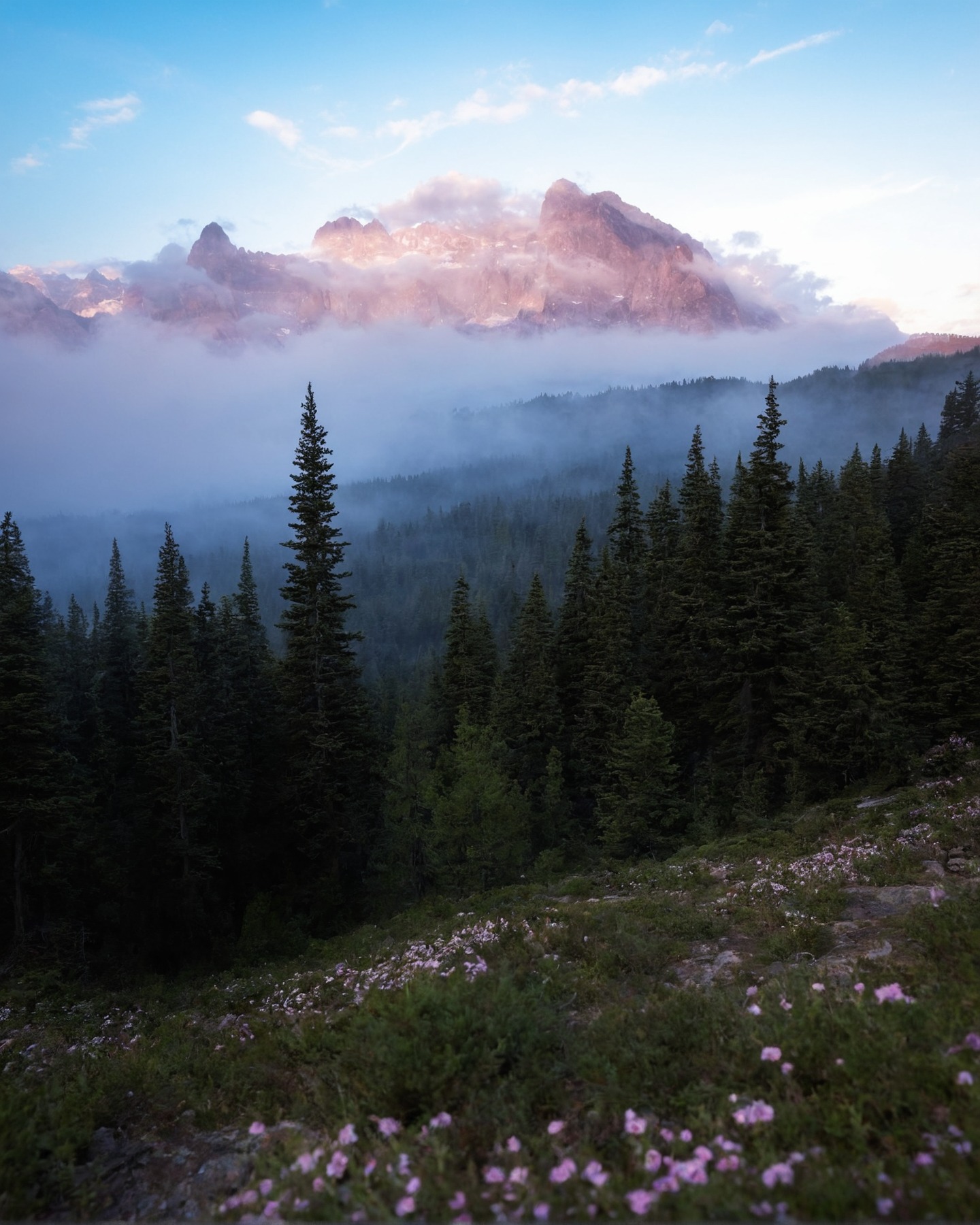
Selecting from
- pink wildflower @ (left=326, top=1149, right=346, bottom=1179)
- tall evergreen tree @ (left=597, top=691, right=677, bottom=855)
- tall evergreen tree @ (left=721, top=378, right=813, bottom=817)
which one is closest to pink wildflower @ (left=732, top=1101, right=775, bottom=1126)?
pink wildflower @ (left=326, top=1149, right=346, bottom=1179)

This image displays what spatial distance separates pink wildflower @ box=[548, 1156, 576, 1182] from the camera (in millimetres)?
3268

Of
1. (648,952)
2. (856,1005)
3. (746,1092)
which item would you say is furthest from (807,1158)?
(648,952)

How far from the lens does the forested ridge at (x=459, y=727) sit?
2253 centimetres

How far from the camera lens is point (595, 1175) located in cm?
319

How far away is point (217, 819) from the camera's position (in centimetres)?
3234

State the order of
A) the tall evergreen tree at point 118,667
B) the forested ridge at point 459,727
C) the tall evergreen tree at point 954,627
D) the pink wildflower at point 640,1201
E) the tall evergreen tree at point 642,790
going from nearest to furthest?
the pink wildflower at point 640,1201 < the tall evergreen tree at point 954,627 < the forested ridge at point 459,727 < the tall evergreen tree at point 642,790 < the tall evergreen tree at point 118,667

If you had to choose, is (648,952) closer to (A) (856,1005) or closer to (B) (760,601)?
(A) (856,1005)

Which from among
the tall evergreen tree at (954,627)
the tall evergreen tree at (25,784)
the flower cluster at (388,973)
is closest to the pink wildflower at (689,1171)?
the flower cluster at (388,973)

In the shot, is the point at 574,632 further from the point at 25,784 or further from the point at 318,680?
the point at 25,784

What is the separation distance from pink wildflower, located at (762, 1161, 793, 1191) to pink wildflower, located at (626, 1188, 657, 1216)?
21.5 inches

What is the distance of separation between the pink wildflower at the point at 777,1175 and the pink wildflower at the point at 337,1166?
235 cm

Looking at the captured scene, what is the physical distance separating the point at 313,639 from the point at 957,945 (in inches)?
968

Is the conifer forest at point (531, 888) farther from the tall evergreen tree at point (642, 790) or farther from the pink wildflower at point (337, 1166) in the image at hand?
the tall evergreen tree at point (642, 790)

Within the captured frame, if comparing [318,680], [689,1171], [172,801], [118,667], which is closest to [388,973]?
[689,1171]
